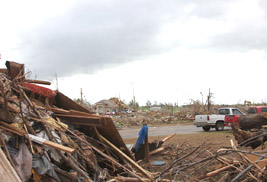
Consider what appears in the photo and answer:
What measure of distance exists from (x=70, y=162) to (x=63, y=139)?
0.76 meters

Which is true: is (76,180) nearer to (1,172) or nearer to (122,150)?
(1,172)

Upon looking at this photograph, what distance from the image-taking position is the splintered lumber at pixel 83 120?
6570 millimetres

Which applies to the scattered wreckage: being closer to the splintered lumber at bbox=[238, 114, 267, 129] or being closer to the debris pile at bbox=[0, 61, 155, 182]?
the debris pile at bbox=[0, 61, 155, 182]

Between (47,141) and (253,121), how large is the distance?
33.0 feet

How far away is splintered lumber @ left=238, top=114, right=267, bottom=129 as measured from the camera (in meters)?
11.6

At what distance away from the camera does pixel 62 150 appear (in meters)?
4.62

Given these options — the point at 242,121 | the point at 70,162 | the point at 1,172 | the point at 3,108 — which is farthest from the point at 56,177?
the point at 242,121

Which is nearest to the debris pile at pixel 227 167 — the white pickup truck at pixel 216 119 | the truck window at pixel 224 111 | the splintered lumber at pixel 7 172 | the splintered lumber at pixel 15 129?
the splintered lumber at pixel 7 172

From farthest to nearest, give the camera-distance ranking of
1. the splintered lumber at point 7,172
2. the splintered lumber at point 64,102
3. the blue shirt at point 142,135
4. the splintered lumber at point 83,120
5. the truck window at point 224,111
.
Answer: the truck window at point 224,111 → the blue shirt at point 142,135 → the splintered lumber at point 64,102 → the splintered lumber at point 83,120 → the splintered lumber at point 7,172

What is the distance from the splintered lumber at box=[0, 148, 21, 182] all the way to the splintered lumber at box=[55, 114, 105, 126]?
2.83 m

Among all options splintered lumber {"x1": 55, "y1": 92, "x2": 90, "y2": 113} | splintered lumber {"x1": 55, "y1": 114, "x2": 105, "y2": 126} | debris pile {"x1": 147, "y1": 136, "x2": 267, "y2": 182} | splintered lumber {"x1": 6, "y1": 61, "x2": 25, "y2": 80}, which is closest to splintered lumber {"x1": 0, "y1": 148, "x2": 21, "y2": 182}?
debris pile {"x1": 147, "y1": 136, "x2": 267, "y2": 182}

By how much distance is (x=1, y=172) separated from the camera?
3658 millimetres

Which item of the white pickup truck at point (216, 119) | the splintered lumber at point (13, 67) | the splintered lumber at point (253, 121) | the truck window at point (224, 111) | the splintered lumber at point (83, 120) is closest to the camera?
the splintered lumber at point (13, 67)

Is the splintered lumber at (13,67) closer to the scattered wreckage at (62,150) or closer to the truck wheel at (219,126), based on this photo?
the scattered wreckage at (62,150)
